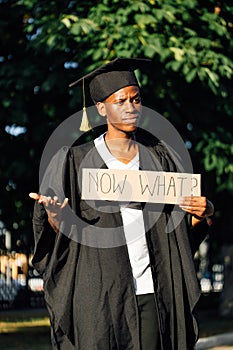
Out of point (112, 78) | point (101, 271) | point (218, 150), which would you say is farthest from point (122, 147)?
point (218, 150)

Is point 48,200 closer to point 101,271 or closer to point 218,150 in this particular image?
point 101,271

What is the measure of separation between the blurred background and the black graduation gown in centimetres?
673

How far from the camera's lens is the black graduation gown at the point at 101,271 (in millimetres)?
4566

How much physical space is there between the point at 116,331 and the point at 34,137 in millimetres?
8188

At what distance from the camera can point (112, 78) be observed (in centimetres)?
477

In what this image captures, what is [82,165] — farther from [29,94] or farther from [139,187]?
[29,94]

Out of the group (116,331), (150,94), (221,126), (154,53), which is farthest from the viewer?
(221,126)

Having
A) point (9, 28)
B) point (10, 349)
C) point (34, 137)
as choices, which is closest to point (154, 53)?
point (34, 137)

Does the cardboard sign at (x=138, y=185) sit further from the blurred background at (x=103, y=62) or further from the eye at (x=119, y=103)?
the blurred background at (x=103, y=62)

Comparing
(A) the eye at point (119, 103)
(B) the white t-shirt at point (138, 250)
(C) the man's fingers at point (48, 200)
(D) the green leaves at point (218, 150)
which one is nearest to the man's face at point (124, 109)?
(A) the eye at point (119, 103)

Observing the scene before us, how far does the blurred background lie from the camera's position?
1159 cm

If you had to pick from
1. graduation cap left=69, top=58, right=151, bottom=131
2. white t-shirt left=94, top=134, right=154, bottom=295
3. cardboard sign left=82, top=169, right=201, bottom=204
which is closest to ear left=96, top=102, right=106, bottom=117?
graduation cap left=69, top=58, right=151, bottom=131

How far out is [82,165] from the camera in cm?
472

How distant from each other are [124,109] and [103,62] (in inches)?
274
